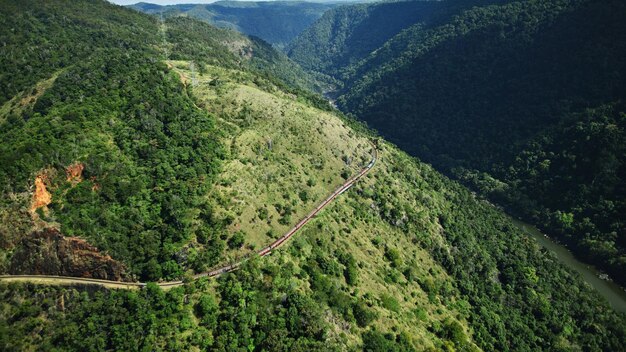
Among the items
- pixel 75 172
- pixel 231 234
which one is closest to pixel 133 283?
pixel 231 234

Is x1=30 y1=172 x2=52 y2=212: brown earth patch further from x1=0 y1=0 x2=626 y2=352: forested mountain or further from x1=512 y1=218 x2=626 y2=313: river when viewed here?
x1=512 y1=218 x2=626 y2=313: river

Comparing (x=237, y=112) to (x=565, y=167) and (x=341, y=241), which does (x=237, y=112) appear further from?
(x=565, y=167)

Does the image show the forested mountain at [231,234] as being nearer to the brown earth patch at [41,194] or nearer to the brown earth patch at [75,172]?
the brown earth patch at [75,172]

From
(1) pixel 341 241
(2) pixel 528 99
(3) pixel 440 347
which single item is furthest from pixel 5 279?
(2) pixel 528 99

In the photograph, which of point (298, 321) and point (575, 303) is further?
point (575, 303)

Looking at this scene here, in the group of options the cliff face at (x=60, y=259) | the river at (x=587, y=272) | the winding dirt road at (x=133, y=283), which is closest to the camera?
the winding dirt road at (x=133, y=283)

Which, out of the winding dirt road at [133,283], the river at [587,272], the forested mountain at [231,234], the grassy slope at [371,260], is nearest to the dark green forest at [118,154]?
the forested mountain at [231,234]
